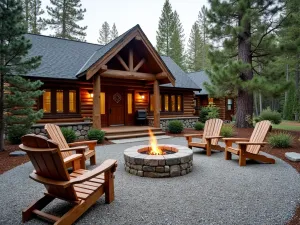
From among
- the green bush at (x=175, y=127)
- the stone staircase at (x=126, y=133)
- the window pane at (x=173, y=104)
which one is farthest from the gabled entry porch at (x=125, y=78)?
the window pane at (x=173, y=104)

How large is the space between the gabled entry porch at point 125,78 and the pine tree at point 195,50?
22.5 metres

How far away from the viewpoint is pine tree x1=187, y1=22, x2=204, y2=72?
A: 110 feet

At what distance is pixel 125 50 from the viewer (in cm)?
1077

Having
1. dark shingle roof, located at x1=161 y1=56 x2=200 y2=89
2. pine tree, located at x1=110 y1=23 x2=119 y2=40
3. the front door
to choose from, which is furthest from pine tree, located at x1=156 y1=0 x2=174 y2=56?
the front door

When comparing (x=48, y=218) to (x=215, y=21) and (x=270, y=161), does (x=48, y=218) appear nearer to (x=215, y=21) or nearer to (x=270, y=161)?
(x=270, y=161)

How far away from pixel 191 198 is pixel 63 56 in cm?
1115

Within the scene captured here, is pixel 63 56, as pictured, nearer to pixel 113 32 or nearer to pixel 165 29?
pixel 165 29

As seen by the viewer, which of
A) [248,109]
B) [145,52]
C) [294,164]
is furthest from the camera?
[248,109]

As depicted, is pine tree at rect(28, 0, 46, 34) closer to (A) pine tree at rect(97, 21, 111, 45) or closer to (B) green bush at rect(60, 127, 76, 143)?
(A) pine tree at rect(97, 21, 111, 45)

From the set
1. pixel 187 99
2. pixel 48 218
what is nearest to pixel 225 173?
pixel 48 218

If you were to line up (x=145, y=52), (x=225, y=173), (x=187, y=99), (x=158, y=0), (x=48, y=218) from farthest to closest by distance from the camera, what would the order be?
(x=158, y=0) → (x=187, y=99) → (x=145, y=52) → (x=225, y=173) → (x=48, y=218)

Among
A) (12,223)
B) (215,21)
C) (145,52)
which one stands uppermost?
(215,21)

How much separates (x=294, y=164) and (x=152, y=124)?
780 cm

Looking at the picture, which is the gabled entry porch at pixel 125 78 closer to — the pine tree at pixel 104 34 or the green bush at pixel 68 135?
the green bush at pixel 68 135
